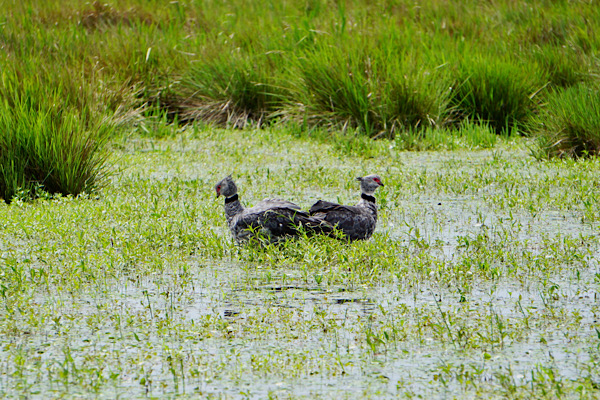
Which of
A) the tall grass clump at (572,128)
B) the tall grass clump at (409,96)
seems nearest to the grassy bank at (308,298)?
the tall grass clump at (572,128)

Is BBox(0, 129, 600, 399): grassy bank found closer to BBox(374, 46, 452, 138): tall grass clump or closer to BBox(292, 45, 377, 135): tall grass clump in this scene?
BBox(374, 46, 452, 138): tall grass clump

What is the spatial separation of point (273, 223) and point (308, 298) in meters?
1.08

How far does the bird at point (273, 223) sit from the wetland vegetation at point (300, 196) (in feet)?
0.33

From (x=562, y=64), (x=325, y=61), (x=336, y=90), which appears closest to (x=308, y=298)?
(x=336, y=90)

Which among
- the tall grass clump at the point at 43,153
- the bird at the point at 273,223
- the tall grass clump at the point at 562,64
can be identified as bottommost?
the tall grass clump at the point at 43,153

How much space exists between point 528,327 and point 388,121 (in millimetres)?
7578

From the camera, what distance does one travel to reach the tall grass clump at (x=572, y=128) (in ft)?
32.0

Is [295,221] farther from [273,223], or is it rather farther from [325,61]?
[325,61]

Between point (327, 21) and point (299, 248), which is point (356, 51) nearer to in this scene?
point (327, 21)

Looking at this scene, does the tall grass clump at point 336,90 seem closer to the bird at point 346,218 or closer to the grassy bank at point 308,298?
the grassy bank at point 308,298

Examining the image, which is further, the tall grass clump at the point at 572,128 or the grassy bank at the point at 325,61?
the grassy bank at the point at 325,61

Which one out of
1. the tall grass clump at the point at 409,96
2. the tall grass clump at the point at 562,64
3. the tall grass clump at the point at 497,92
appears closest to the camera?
the tall grass clump at the point at 409,96

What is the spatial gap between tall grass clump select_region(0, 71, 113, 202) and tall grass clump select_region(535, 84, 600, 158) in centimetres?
509

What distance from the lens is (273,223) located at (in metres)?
5.97
